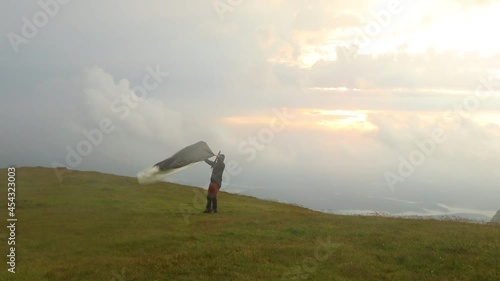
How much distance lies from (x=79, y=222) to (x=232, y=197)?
2081 cm

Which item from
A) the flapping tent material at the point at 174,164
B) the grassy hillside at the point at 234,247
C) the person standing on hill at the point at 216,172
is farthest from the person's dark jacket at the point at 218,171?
the grassy hillside at the point at 234,247

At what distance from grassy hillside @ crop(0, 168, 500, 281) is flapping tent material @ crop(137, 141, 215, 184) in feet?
9.07

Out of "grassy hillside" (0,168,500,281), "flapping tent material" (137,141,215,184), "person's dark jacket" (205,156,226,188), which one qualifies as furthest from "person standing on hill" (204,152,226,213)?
"grassy hillside" (0,168,500,281)

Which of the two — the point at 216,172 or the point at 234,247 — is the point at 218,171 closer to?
the point at 216,172

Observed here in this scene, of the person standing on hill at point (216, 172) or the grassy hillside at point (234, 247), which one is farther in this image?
the person standing on hill at point (216, 172)

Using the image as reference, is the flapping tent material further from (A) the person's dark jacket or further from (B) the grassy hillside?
(B) the grassy hillside

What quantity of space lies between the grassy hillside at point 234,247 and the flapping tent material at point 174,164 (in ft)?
9.07

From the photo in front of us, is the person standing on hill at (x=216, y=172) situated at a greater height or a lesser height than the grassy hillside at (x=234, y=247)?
greater

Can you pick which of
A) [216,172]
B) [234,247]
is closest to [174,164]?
[216,172]

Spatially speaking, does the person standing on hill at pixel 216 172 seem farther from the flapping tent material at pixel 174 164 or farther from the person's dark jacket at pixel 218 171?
the flapping tent material at pixel 174 164

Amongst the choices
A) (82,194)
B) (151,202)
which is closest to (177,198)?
(151,202)

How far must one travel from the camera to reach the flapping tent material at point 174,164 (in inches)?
1304

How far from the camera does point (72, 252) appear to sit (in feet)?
75.8

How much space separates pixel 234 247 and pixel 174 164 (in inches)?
532
